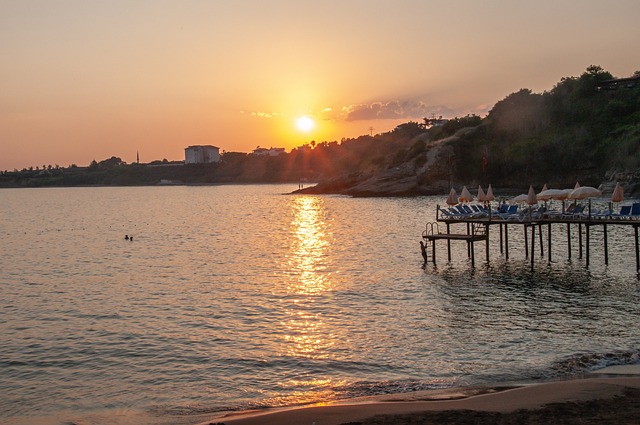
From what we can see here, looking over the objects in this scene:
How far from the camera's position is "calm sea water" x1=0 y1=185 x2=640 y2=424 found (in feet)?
62.2

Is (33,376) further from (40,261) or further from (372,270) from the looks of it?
(40,261)

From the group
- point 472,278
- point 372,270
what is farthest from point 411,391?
point 372,270

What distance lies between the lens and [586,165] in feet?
412

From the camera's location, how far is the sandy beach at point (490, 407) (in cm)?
1405

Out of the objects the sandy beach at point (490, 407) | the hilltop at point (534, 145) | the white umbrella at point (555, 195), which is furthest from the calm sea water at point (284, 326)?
the hilltop at point (534, 145)

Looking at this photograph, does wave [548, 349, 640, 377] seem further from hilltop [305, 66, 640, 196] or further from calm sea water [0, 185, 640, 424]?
hilltop [305, 66, 640, 196]

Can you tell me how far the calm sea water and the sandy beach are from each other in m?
1.43

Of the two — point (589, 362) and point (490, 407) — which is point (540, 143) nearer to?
point (589, 362)

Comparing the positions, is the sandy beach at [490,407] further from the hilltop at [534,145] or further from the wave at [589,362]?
the hilltop at [534,145]

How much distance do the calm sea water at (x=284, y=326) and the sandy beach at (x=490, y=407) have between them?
1.43 metres

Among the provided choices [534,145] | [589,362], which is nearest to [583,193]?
[589,362]

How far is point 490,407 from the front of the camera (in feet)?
50.0

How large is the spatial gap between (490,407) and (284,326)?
41.6 feet

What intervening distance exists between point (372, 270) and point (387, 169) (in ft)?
367
